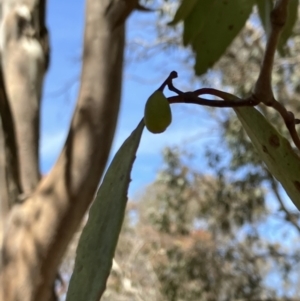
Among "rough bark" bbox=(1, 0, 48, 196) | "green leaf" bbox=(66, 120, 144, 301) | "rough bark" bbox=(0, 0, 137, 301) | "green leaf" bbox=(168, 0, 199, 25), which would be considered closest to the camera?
"green leaf" bbox=(66, 120, 144, 301)

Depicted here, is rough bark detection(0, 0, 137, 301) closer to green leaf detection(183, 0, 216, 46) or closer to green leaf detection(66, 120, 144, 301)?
green leaf detection(183, 0, 216, 46)

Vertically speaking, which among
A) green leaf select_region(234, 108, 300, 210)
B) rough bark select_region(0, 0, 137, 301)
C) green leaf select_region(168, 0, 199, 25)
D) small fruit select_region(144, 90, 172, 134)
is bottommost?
rough bark select_region(0, 0, 137, 301)

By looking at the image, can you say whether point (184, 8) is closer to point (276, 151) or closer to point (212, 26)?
point (212, 26)

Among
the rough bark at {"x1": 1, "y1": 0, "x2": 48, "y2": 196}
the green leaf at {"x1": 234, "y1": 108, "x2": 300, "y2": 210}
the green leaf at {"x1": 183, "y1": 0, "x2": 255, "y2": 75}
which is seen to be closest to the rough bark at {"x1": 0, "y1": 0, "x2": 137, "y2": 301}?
the rough bark at {"x1": 1, "y1": 0, "x2": 48, "y2": 196}

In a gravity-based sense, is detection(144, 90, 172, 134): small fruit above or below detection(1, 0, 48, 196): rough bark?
above

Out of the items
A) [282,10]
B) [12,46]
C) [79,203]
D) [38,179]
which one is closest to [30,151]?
[38,179]

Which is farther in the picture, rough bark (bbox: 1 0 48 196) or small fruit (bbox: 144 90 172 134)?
rough bark (bbox: 1 0 48 196)

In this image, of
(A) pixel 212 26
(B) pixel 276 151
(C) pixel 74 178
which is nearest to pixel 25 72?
(C) pixel 74 178
